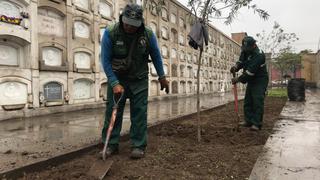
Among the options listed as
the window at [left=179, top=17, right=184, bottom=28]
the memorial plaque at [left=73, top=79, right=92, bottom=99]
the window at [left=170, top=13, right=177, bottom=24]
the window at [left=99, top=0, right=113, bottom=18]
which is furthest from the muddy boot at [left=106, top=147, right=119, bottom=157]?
the window at [left=179, top=17, right=184, bottom=28]

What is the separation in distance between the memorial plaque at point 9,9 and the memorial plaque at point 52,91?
221 cm

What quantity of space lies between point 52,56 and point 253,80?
6194 mm

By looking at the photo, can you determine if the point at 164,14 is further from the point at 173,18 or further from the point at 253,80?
the point at 253,80

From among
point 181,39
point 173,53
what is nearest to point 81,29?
point 173,53

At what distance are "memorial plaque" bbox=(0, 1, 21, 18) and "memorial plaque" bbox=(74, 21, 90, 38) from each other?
2.19 m

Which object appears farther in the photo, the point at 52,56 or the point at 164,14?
the point at 164,14

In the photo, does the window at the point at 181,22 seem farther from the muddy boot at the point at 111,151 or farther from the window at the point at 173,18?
the muddy boot at the point at 111,151

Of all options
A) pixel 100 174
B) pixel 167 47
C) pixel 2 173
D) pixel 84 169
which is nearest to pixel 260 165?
pixel 100 174

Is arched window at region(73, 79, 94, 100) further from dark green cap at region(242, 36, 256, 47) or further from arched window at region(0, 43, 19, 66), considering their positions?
dark green cap at region(242, 36, 256, 47)

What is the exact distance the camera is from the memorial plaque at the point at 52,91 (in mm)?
8070

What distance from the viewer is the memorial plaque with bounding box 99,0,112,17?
1050 cm

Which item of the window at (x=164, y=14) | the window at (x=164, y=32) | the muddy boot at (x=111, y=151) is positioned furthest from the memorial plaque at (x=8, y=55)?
the window at (x=164, y=14)

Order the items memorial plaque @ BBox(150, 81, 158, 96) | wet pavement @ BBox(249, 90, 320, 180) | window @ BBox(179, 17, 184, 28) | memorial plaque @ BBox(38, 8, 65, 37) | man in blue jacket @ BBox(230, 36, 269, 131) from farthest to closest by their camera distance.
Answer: window @ BBox(179, 17, 184, 28) → memorial plaque @ BBox(150, 81, 158, 96) → memorial plaque @ BBox(38, 8, 65, 37) → man in blue jacket @ BBox(230, 36, 269, 131) → wet pavement @ BBox(249, 90, 320, 180)

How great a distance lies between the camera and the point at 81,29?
9.41 m
